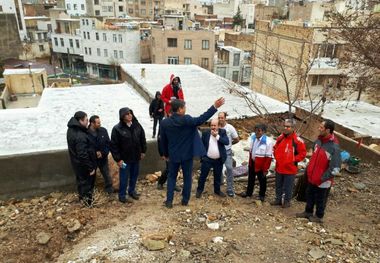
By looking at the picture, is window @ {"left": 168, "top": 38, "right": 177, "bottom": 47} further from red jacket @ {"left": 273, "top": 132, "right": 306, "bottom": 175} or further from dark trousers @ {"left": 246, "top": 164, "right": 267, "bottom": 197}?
red jacket @ {"left": 273, "top": 132, "right": 306, "bottom": 175}

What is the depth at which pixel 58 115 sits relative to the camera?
8.77 meters

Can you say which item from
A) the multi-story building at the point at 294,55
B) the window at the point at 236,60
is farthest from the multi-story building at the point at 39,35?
the multi-story building at the point at 294,55

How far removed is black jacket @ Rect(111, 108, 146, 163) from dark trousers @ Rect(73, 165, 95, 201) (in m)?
0.63

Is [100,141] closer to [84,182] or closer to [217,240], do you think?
[84,182]

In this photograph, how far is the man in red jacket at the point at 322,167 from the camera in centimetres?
450

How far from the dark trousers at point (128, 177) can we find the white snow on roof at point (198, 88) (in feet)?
15.2

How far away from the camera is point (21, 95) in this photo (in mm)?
19422

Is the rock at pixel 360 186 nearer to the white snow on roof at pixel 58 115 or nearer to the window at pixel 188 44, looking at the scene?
the white snow on roof at pixel 58 115

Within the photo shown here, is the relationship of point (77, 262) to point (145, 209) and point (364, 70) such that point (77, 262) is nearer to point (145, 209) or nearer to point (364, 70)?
point (145, 209)

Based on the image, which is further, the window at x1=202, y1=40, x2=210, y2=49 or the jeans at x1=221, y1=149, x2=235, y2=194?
the window at x1=202, y1=40, x2=210, y2=49

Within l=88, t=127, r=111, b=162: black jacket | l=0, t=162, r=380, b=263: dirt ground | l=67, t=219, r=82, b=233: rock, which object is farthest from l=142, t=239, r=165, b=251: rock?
l=88, t=127, r=111, b=162: black jacket

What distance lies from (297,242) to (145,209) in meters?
2.34

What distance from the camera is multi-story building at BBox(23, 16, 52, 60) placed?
1907 inches

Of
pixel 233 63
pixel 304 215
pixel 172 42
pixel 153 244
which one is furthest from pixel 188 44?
pixel 153 244
